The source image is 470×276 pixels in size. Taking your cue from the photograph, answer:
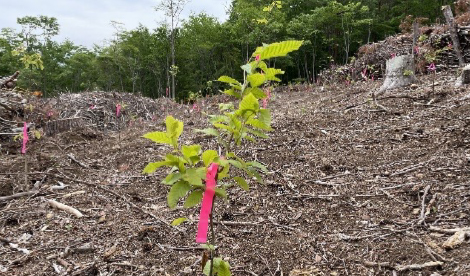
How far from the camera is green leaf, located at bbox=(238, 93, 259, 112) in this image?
38.1 inches

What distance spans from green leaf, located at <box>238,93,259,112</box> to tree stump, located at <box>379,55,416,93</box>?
480 cm

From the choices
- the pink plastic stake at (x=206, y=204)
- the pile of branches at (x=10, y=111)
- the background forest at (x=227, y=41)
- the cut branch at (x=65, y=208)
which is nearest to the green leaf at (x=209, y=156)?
the pink plastic stake at (x=206, y=204)

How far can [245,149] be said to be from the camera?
11.8 feet

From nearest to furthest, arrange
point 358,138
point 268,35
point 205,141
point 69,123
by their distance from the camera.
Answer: point 358,138
point 205,141
point 69,123
point 268,35

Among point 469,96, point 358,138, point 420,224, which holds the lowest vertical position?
point 420,224

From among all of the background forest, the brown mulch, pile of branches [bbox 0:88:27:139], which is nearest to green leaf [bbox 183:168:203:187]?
the brown mulch

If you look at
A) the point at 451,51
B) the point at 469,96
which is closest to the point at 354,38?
the point at 451,51

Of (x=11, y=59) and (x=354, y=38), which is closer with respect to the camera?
(x=354, y=38)

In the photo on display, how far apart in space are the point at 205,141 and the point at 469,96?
10.1 feet

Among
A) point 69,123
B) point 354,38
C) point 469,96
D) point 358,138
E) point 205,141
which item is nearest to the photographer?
point 358,138

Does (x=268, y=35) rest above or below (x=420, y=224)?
above

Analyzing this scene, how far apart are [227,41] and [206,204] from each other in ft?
73.2

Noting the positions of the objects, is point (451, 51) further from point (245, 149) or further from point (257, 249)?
point (257, 249)

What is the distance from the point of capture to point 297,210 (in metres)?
2.39
